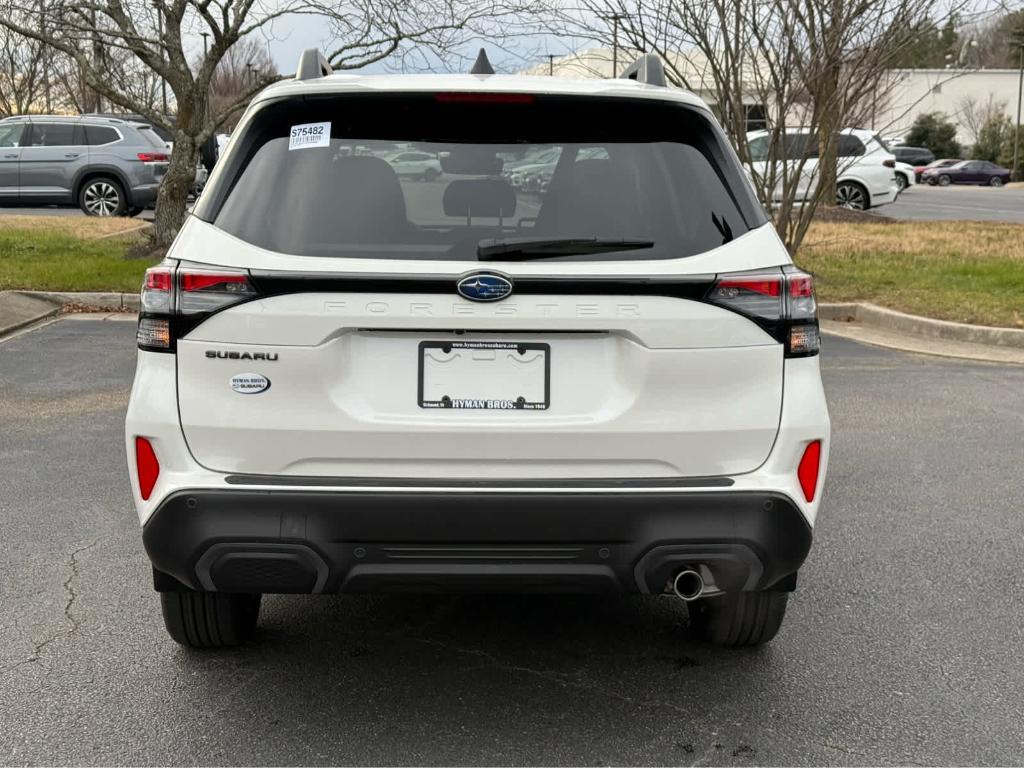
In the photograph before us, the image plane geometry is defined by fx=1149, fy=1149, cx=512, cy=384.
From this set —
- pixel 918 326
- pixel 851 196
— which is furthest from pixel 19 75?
pixel 918 326

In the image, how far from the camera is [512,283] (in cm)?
292

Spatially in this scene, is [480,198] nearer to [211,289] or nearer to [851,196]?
[211,289]

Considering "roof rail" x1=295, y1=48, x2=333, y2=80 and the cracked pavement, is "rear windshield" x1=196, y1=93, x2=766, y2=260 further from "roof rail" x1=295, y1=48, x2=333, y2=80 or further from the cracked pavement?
the cracked pavement

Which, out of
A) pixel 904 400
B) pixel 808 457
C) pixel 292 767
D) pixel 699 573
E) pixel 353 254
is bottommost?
pixel 904 400

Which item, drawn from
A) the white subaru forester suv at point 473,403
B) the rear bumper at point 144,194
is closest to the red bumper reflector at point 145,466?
the white subaru forester suv at point 473,403

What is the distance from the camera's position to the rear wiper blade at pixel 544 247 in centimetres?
297

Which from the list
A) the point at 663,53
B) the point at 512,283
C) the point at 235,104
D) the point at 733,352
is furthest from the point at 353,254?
the point at 235,104

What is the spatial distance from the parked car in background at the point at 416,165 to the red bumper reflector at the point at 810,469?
1306 mm

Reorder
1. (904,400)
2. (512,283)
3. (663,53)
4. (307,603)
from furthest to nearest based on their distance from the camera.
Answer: (663,53) → (904,400) → (307,603) → (512,283)

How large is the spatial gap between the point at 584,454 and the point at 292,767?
3.69 feet

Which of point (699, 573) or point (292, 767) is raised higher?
point (699, 573)

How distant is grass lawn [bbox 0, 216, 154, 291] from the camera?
11969 millimetres

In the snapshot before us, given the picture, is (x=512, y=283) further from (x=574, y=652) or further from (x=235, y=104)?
(x=235, y=104)

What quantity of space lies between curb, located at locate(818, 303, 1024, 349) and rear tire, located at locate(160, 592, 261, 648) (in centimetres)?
822
